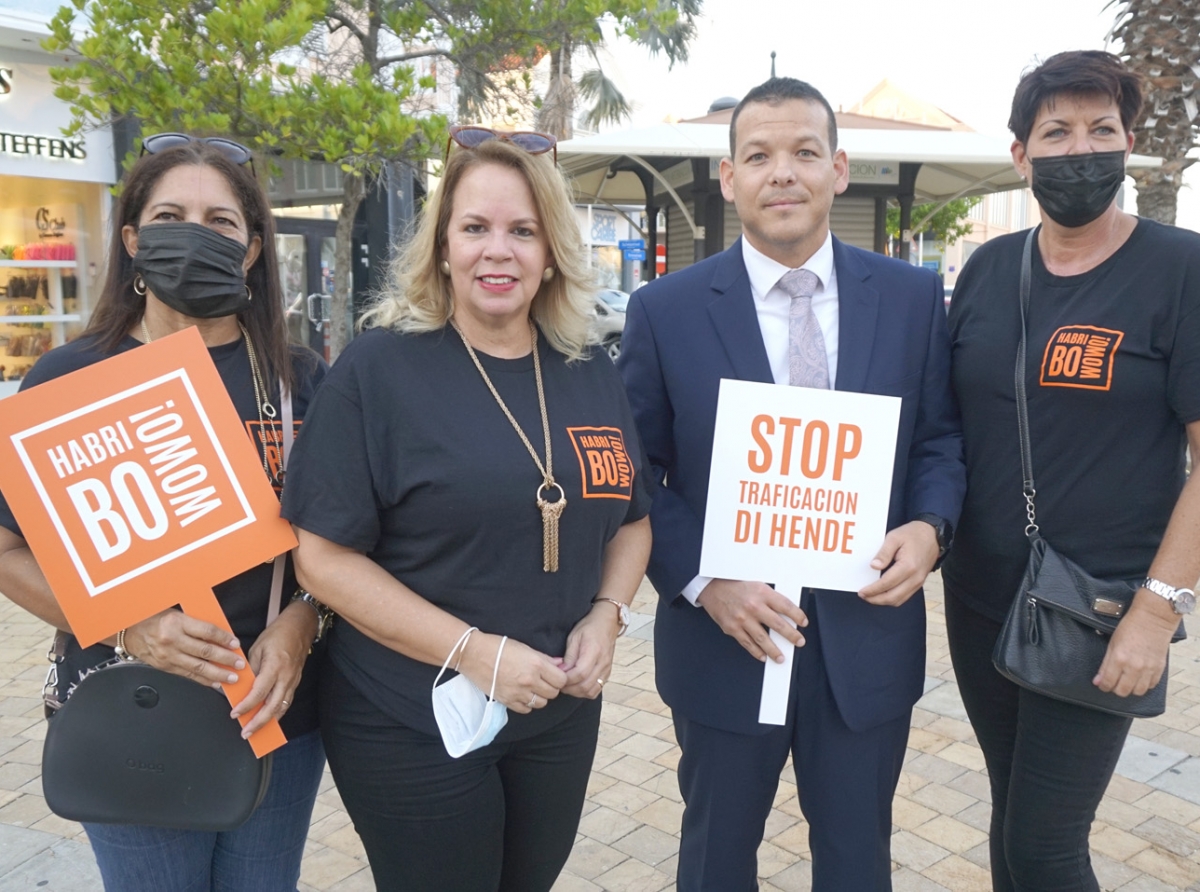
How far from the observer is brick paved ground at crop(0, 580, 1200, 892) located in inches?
124

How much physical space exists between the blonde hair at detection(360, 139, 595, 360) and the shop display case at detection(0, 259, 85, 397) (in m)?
9.36

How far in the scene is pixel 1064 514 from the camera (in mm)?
2230

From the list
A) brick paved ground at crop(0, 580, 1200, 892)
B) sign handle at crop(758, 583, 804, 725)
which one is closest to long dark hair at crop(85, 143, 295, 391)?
sign handle at crop(758, 583, 804, 725)

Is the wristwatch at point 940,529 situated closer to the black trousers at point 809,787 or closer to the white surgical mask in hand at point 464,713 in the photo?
the black trousers at point 809,787

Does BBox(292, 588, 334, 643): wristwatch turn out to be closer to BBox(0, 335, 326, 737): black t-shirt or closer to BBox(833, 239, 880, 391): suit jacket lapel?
BBox(0, 335, 326, 737): black t-shirt

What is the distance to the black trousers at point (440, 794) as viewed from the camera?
1938mm

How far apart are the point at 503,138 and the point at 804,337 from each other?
0.83 metres

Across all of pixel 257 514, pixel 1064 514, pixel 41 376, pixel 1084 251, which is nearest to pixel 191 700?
pixel 257 514

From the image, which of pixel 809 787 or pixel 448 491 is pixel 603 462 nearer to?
pixel 448 491

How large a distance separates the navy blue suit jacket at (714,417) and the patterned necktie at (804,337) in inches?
2.0

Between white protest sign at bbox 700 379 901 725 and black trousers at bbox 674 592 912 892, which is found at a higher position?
white protest sign at bbox 700 379 901 725

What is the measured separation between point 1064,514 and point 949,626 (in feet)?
1.65

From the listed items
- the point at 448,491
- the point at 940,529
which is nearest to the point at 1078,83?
the point at 940,529

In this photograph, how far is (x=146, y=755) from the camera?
6.01 feet
